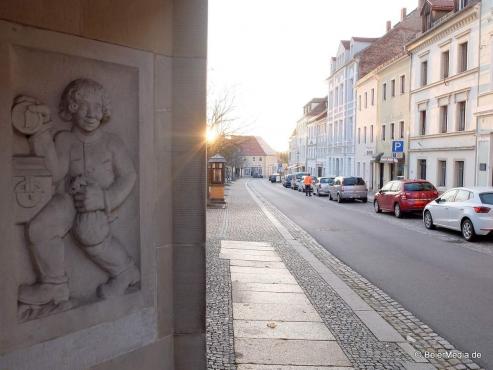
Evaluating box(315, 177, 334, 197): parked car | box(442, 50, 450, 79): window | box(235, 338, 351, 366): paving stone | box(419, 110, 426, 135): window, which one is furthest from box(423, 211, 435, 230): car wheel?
box(315, 177, 334, 197): parked car

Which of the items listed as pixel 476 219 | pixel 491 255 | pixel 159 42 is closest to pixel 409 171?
pixel 476 219

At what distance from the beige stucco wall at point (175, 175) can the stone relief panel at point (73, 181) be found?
0.88ft

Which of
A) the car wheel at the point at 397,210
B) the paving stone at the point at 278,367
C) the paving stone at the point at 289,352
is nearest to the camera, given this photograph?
the paving stone at the point at 278,367

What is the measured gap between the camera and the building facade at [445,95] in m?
26.6

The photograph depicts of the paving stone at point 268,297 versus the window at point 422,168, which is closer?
the paving stone at point 268,297

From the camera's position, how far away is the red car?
21828 millimetres

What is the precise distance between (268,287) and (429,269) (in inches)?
150

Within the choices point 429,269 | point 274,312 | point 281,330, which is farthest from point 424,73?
point 281,330

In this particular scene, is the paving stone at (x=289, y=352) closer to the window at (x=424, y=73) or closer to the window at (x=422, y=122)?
the window at (x=422, y=122)

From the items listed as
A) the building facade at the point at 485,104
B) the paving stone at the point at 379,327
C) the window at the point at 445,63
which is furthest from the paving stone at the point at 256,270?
the window at the point at 445,63

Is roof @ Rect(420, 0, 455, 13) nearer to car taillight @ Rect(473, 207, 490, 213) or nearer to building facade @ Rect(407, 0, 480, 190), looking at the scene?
building facade @ Rect(407, 0, 480, 190)

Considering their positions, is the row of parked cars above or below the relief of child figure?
below

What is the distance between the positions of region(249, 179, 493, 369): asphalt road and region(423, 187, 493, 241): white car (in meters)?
0.37

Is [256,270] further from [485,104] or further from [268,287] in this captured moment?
[485,104]
